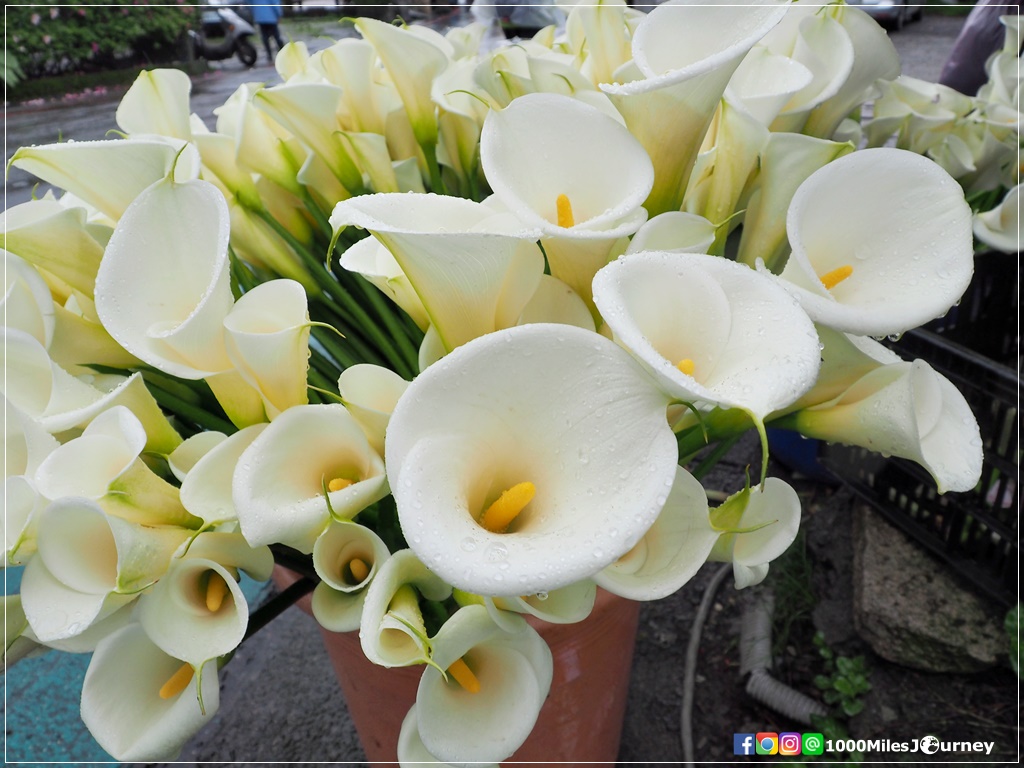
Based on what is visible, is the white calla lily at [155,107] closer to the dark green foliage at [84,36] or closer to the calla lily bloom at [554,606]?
the calla lily bloom at [554,606]

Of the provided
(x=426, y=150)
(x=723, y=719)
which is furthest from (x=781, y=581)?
(x=426, y=150)

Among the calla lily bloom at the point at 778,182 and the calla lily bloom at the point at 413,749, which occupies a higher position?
the calla lily bloom at the point at 778,182

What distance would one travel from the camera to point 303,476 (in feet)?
0.85

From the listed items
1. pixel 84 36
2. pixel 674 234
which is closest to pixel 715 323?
pixel 674 234

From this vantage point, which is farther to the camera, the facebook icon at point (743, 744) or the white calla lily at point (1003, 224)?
the facebook icon at point (743, 744)

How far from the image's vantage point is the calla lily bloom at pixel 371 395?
25 centimetres

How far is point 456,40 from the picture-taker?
0.52m

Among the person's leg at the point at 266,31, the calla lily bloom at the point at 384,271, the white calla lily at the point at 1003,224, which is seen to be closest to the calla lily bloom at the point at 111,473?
the calla lily bloom at the point at 384,271

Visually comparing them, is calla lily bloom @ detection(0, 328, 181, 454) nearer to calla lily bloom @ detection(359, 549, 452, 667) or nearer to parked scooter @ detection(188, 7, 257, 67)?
calla lily bloom @ detection(359, 549, 452, 667)

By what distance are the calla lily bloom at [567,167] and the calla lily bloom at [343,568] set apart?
132mm

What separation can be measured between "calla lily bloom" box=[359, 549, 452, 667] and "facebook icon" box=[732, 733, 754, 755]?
1.96 ft

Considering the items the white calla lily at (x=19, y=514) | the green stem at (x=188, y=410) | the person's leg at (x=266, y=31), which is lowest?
the green stem at (x=188, y=410)

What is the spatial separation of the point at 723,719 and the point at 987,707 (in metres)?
0.29

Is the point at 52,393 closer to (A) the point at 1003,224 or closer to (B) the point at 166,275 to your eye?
(B) the point at 166,275
